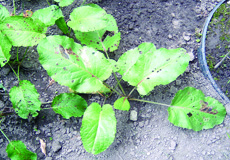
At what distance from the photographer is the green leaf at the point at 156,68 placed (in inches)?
48.4

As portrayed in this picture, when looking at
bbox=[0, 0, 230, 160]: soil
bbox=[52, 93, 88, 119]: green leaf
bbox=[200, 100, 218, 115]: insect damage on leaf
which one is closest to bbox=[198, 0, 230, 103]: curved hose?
bbox=[0, 0, 230, 160]: soil

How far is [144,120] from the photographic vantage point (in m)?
1.41

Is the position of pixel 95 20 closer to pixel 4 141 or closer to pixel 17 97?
pixel 17 97

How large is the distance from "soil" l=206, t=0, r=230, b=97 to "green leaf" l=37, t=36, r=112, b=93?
0.86 meters

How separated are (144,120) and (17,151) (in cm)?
94

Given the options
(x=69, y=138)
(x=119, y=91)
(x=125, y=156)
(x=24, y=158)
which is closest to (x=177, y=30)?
(x=119, y=91)

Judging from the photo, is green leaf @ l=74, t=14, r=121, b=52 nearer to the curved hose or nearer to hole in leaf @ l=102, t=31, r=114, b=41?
hole in leaf @ l=102, t=31, r=114, b=41

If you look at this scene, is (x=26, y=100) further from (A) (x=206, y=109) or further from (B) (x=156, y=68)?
(A) (x=206, y=109)

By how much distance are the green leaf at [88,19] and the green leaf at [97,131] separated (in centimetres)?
58

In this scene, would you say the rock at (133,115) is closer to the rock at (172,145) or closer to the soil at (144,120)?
the soil at (144,120)

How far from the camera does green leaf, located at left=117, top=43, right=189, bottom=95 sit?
1.23 meters

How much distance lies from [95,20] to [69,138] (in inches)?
35.7

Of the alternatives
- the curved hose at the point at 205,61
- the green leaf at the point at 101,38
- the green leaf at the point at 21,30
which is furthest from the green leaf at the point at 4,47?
the curved hose at the point at 205,61

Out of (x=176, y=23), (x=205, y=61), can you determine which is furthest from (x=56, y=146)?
(x=176, y=23)
